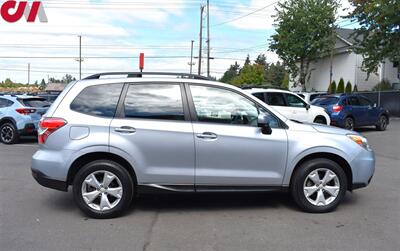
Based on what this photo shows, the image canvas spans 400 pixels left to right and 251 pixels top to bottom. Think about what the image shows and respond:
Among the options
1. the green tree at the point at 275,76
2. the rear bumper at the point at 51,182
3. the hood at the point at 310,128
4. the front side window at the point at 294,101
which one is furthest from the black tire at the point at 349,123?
the green tree at the point at 275,76

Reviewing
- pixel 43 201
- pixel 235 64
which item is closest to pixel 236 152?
pixel 43 201

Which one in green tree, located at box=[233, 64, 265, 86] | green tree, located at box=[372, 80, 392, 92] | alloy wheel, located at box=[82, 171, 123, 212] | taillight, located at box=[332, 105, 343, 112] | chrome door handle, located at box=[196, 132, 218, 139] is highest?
green tree, located at box=[233, 64, 265, 86]

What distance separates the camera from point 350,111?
1698cm

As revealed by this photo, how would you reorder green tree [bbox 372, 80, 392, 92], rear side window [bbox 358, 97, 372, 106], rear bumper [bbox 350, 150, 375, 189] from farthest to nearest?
green tree [bbox 372, 80, 392, 92] → rear side window [bbox 358, 97, 372, 106] → rear bumper [bbox 350, 150, 375, 189]

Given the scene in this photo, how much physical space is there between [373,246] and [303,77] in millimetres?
39745

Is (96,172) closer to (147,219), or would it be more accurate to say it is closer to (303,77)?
(147,219)

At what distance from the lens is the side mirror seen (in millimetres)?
5621

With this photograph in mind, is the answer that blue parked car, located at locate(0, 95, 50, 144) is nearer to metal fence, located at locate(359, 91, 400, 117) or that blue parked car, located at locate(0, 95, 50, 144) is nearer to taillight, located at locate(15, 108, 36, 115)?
taillight, located at locate(15, 108, 36, 115)

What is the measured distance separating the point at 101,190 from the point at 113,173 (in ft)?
0.88

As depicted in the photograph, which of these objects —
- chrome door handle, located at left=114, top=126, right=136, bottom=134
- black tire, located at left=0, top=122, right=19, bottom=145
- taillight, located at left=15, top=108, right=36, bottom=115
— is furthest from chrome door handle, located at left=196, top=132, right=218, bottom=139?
black tire, located at left=0, top=122, right=19, bottom=145

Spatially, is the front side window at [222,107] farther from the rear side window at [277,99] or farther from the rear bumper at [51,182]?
the rear side window at [277,99]

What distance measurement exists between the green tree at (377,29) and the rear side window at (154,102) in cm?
2113

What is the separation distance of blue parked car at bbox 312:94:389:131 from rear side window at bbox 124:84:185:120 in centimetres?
1212

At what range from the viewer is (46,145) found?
562 cm
